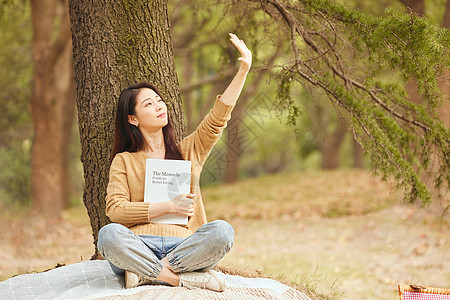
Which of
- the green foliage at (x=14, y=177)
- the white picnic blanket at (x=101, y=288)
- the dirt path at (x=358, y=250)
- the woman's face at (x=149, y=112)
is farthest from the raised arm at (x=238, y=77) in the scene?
the green foliage at (x=14, y=177)

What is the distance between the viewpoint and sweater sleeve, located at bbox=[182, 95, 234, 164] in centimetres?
300

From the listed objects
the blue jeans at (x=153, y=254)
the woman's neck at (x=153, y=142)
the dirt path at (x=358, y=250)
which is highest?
the woman's neck at (x=153, y=142)

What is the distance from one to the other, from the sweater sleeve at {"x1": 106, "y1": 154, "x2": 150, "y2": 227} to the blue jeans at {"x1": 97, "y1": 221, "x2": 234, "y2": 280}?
11cm

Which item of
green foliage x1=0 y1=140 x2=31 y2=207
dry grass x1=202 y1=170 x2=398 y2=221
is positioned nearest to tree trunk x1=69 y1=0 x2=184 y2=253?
dry grass x1=202 y1=170 x2=398 y2=221

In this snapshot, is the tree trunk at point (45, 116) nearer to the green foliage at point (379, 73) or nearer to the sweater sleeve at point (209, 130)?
the green foliage at point (379, 73)

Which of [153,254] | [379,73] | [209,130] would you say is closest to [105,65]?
[209,130]

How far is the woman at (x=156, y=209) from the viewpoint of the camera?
2.72 meters

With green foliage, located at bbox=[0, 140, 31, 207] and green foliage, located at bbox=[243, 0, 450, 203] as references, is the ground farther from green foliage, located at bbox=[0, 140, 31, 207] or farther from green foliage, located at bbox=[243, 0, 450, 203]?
green foliage, located at bbox=[0, 140, 31, 207]

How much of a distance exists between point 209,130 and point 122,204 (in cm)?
70

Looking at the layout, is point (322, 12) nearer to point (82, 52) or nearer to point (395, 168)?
point (395, 168)

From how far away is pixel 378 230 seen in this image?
7.41 metres

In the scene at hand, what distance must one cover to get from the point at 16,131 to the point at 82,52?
28.4 feet

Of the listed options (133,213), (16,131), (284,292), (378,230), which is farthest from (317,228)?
(16,131)

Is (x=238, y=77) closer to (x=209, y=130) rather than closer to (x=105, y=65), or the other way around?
(x=209, y=130)
